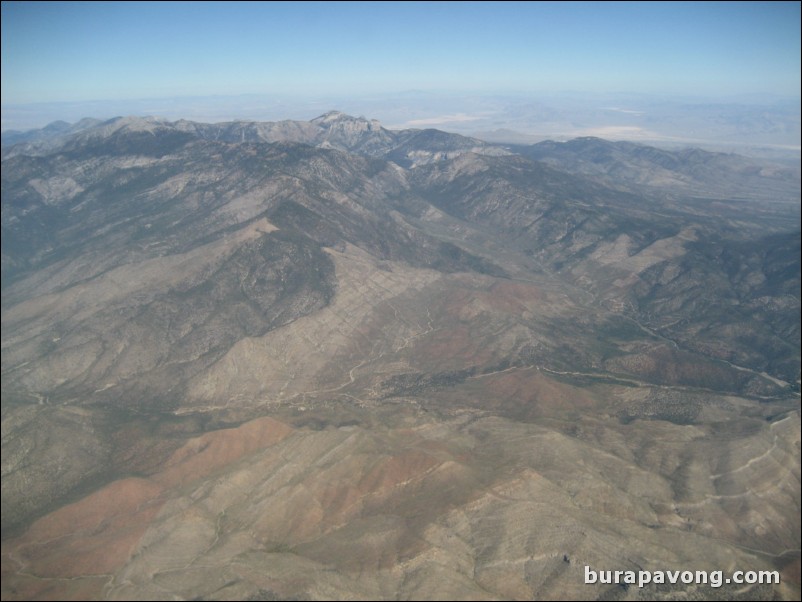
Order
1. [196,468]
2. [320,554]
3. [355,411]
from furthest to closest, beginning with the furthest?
[355,411], [196,468], [320,554]

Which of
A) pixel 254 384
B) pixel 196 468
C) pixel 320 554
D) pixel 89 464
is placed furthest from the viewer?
pixel 254 384

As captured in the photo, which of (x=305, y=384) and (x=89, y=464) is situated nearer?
(x=89, y=464)

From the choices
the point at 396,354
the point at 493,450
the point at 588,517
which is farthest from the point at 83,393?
the point at 588,517

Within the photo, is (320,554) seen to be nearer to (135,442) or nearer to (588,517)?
(588,517)

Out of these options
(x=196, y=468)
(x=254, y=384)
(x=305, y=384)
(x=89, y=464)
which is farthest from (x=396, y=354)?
(x=89, y=464)

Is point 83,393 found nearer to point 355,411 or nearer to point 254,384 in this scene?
point 254,384

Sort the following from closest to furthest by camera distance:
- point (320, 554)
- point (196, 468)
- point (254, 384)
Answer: point (320, 554)
point (196, 468)
point (254, 384)

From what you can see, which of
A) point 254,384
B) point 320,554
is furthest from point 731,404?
point 254,384

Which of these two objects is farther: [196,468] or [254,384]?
[254,384]

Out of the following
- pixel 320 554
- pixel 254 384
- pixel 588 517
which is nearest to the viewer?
pixel 320 554
